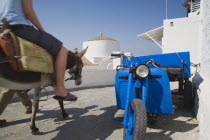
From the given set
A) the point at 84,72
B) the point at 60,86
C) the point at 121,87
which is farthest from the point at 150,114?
the point at 84,72

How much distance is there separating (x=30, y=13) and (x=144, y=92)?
1.96 metres

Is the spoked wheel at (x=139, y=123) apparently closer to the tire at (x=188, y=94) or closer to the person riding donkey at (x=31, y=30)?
the person riding donkey at (x=31, y=30)

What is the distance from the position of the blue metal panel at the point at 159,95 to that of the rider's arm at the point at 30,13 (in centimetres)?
200

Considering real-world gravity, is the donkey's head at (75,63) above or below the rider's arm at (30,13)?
below

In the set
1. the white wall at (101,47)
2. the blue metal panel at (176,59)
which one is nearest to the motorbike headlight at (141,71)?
the blue metal panel at (176,59)

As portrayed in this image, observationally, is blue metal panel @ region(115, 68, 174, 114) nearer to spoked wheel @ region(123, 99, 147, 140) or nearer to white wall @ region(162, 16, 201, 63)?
spoked wheel @ region(123, 99, 147, 140)

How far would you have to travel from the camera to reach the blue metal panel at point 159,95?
266 cm

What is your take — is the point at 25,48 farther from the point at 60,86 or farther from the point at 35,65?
the point at 60,86

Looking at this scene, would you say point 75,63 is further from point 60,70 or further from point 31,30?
point 31,30

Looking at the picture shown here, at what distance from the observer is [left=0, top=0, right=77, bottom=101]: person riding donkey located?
1.80 m

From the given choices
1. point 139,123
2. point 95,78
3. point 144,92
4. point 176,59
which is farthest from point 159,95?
point 95,78

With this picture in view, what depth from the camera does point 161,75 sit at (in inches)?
→ 106

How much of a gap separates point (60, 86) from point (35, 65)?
570 millimetres

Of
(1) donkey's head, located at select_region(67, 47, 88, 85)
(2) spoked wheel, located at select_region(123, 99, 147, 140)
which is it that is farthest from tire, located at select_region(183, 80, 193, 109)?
(1) donkey's head, located at select_region(67, 47, 88, 85)
